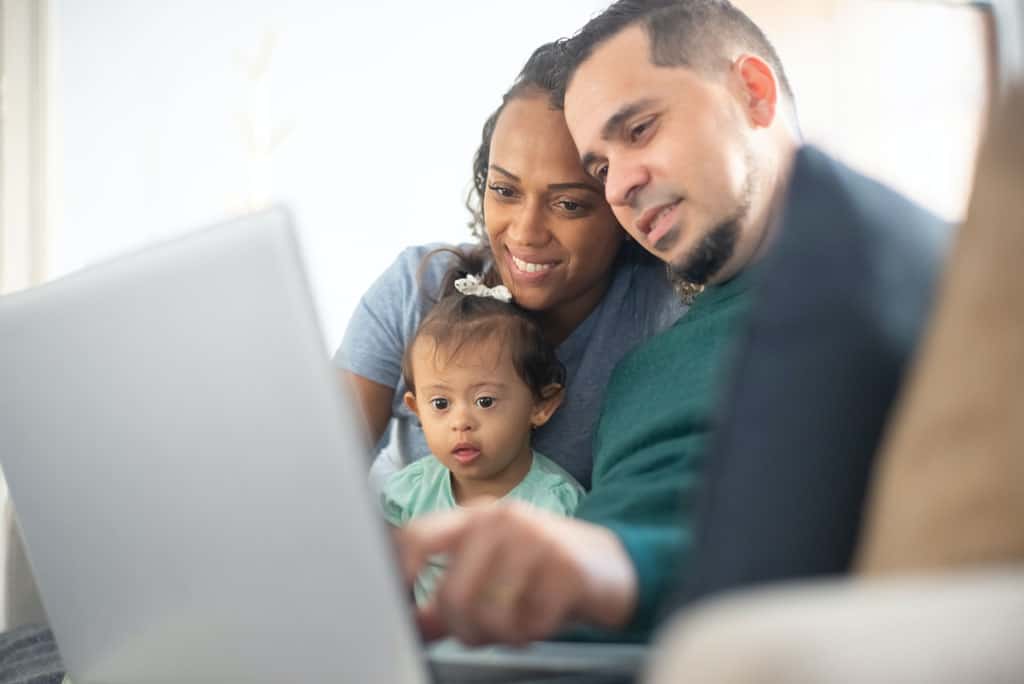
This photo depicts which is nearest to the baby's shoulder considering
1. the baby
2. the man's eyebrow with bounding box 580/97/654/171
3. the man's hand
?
the baby

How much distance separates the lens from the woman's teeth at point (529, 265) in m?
1.75

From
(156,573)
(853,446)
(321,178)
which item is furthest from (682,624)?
(321,178)

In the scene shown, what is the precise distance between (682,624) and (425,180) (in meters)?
3.63

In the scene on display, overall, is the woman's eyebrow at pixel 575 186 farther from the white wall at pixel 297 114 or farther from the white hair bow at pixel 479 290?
the white wall at pixel 297 114

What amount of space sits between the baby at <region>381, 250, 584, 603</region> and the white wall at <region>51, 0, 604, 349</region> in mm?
1745

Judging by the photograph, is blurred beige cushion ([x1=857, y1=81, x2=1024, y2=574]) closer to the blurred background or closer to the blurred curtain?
the blurred background

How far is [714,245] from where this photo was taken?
55.7 inches

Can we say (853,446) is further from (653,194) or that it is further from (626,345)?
(626,345)

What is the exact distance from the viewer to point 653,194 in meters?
1.47

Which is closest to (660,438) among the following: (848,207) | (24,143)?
(848,207)

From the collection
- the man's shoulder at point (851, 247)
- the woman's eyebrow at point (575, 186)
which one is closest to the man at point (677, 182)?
the woman's eyebrow at point (575, 186)

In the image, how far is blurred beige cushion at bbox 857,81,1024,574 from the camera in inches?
21.2

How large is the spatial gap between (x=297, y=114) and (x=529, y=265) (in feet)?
7.62

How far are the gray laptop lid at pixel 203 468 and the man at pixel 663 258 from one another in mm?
93
